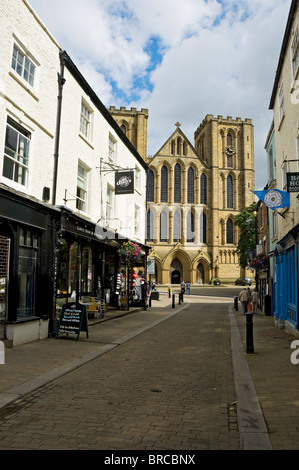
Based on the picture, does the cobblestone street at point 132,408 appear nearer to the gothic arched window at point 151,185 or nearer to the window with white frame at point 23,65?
the window with white frame at point 23,65

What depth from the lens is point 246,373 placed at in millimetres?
6695

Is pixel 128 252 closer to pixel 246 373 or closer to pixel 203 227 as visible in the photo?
pixel 246 373

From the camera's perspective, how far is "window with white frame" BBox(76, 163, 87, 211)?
13.9 m

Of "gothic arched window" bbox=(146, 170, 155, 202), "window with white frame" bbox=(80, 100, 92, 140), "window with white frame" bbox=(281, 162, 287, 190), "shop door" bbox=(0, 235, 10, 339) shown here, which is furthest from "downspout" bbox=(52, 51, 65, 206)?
"gothic arched window" bbox=(146, 170, 155, 202)

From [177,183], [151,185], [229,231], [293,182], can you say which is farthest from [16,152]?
[229,231]

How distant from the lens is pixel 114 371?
6.91 metres

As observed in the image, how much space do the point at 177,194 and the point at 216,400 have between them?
5194 cm

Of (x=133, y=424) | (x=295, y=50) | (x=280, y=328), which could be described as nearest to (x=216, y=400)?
(x=133, y=424)

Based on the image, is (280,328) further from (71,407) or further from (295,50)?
(71,407)

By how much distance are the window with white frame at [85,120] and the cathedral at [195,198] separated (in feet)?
130

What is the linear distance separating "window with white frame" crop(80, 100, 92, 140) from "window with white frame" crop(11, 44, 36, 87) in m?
3.63

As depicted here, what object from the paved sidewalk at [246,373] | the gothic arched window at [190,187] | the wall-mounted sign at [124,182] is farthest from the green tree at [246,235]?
the paved sidewalk at [246,373]

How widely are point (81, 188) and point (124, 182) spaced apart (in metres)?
2.54

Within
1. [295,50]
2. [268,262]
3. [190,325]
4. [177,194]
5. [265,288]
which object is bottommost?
[190,325]
